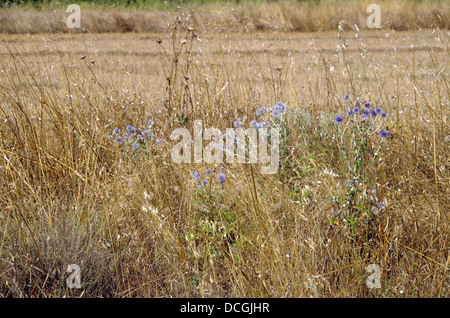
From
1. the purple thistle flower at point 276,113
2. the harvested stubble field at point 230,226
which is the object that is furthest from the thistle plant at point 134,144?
the purple thistle flower at point 276,113

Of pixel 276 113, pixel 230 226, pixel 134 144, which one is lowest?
pixel 230 226

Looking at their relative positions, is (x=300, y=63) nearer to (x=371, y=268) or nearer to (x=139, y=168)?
(x=139, y=168)

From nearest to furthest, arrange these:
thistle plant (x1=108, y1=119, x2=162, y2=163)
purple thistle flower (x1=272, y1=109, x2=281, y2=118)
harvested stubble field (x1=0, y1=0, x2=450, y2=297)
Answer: harvested stubble field (x1=0, y1=0, x2=450, y2=297) → purple thistle flower (x1=272, y1=109, x2=281, y2=118) → thistle plant (x1=108, y1=119, x2=162, y2=163)

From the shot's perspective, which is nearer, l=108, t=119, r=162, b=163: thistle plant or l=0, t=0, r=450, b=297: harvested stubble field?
l=0, t=0, r=450, b=297: harvested stubble field

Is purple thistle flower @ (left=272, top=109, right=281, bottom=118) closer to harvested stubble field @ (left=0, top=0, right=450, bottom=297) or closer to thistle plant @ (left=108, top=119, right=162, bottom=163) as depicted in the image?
harvested stubble field @ (left=0, top=0, right=450, bottom=297)

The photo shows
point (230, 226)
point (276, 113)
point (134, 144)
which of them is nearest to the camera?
point (230, 226)

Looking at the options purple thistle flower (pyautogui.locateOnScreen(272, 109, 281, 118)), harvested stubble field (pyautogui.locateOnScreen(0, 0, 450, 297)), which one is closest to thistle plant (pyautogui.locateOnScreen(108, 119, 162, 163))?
harvested stubble field (pyautogui.locateOnScreen(0, 0, 450, 297))

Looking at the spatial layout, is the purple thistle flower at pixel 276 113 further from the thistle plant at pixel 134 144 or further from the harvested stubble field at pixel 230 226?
the thistle plant at pixel 134 144

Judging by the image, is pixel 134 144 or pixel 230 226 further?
pixel 134 144

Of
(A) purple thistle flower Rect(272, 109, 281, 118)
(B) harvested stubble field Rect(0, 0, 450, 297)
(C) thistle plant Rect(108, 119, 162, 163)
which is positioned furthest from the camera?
(C) thistle plant Rect(108, 119, 162, 163)

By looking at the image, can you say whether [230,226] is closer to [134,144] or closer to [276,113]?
[276,113]

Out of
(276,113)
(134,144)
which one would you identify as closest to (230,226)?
(276,113)

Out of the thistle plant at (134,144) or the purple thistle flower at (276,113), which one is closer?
the purple thistle flower at (276,113)

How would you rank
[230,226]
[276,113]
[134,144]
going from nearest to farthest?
1. [230,226]
2. [276,113]
3. [134,144]
